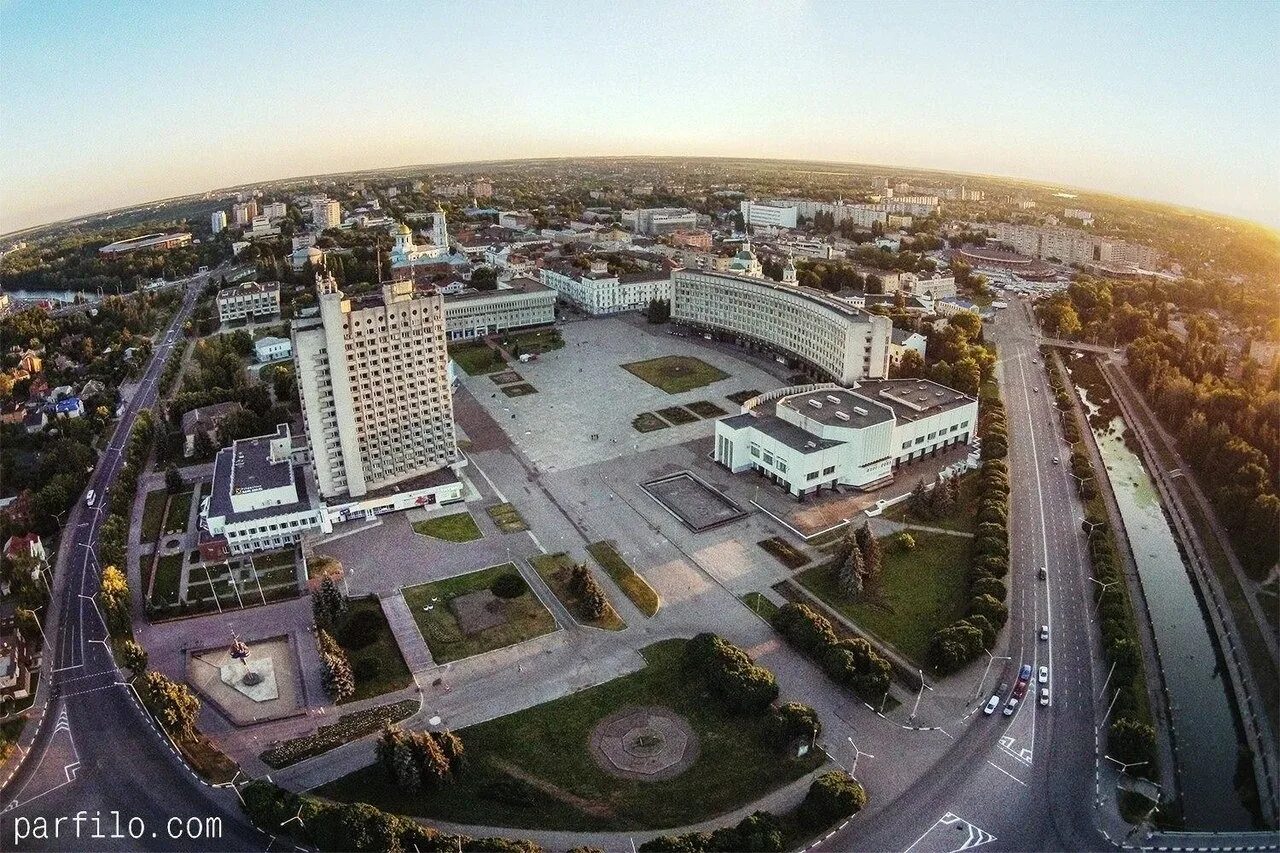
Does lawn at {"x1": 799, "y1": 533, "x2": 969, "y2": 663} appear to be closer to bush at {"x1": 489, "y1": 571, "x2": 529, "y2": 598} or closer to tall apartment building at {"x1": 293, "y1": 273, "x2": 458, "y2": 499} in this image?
bush at {"x1": 489, "y1": 571, "x2": 529, "y2": 598}

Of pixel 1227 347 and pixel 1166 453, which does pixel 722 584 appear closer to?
pixel 1166 453

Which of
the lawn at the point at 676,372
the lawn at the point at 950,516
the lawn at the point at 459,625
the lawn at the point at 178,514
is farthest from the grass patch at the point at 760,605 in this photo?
the lawn at the point at 178,514

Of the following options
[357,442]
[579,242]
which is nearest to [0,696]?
[357,442]

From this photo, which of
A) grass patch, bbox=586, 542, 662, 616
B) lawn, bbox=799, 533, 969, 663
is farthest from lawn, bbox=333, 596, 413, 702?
lawn, bbox=799, 533, 969, 663

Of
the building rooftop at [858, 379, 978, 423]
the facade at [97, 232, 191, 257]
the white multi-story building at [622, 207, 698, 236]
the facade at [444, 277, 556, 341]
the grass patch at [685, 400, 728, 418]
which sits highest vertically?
the white multi-story building at [622, 207, 698, 236]

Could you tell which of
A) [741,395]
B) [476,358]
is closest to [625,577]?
[741,395]

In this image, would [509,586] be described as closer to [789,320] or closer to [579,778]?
[579,778]

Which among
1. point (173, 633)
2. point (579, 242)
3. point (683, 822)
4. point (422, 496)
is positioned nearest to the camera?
point (683, 822)
